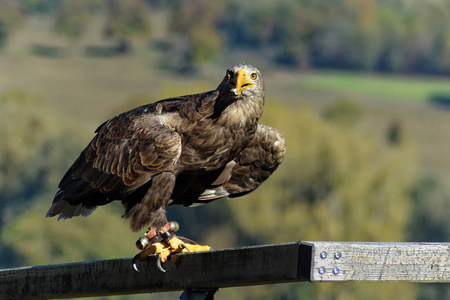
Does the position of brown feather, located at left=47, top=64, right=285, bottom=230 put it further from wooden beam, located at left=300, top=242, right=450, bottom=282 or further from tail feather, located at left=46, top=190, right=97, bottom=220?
wooden beam, located at left=300, top=242, right=450, bottom=282

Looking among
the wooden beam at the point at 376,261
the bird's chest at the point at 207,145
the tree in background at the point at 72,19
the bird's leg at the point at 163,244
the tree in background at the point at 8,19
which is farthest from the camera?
the tree in background at the point at 72,19

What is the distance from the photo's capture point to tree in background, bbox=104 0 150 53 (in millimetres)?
123438

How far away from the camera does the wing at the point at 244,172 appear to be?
9.33m

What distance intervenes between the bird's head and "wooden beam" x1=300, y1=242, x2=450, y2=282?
9.85 feet

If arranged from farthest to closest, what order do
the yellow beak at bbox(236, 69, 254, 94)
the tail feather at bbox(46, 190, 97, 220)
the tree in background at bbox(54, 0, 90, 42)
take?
the tree in background at bbox(54, 0, 90, 42) → the tail feather at bbox(46, 190, 97, 220) → the yellow beak at bbox(236, 69, 254, 94)

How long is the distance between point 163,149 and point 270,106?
61.0 metres

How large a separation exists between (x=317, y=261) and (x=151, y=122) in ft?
11.5

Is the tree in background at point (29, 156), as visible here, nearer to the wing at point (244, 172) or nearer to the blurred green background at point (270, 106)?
the blurred green background at point (270, 106)

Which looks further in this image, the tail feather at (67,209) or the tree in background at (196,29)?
the tree in background at (196,29)

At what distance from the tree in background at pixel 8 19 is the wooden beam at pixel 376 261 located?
11584cm

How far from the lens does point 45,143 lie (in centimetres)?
8075

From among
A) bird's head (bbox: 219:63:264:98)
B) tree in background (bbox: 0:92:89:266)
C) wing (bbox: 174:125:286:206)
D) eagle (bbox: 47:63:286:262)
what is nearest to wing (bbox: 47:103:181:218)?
eagle (bbox: 47:63:286:262)

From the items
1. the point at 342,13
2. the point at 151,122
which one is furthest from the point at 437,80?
the point at 151,122

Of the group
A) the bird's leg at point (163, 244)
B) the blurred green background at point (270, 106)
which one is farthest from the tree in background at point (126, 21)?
the bird's leg at point (163, 244)
